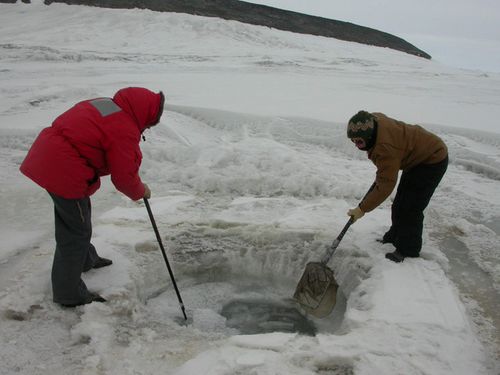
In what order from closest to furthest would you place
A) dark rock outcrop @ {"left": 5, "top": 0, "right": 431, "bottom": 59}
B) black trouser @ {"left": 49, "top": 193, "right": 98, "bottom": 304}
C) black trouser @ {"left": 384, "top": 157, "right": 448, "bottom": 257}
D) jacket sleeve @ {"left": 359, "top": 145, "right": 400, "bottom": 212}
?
black trouser @ {"left": 49, "top": 193, "right": 98, "bottom": 304} → jacket sleeve @ {"left": 359, "top": 145, "right": 400, "bottom": 212} → black trouser @ {"left": 384, "top": 157, "right": 448, "bottom": 257} → dark rock outcrop @ {"left": 5, "top": 0, "right": 431, "bottom": 59}

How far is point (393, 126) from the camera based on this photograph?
310cm

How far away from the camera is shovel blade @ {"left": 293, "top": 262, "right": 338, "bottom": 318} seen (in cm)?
318

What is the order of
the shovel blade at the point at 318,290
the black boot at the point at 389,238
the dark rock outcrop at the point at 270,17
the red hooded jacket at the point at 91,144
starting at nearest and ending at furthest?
1. the red hooded jacket at the point at 91,144
2. the shovel blade at the point at 318,290
3. the black boot at the point at 389,238
4. the dark rock outcrop at the point at 270,17

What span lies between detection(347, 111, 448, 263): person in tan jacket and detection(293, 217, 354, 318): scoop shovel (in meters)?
0.51

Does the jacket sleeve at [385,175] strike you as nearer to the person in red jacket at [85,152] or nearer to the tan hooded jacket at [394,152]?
the tan hooded jacket at [394,152]

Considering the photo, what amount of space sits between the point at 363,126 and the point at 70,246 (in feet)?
7.04

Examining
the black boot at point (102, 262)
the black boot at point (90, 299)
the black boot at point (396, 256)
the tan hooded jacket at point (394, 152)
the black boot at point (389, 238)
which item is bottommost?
the black boot at point (90, 299)

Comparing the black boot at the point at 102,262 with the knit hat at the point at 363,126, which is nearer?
the knit hat at the point at 363,126

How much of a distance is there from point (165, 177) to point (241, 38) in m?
13.6

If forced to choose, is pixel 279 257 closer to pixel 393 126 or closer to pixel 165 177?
pixel 393 126

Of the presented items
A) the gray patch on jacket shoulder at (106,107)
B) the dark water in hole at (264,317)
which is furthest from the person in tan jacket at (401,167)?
the gray patch on jacket shoulder at (106,107)

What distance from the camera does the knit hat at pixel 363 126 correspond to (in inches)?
116

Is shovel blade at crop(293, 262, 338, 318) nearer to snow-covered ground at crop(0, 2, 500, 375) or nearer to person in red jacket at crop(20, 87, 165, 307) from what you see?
snow-covered ground at crop(0, 2, 500, 375)

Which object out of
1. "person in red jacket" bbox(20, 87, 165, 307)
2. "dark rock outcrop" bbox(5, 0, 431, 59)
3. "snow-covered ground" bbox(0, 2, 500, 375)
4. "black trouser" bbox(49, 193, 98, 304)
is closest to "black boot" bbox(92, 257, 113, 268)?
"snow-covered ground" bbox(0, 2, 500, 375)
